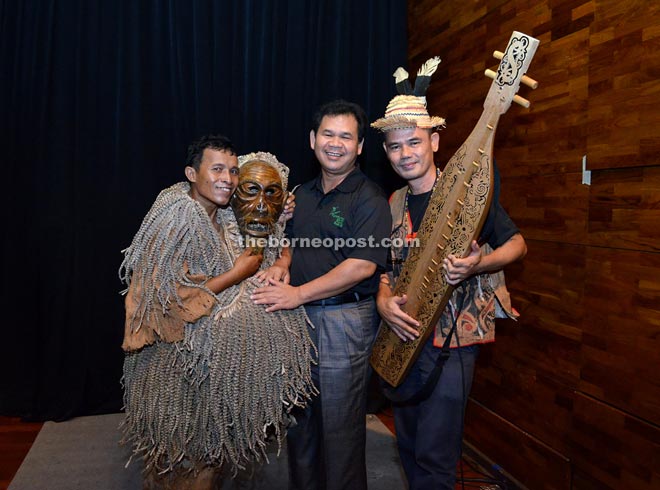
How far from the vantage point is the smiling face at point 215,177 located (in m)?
1.79

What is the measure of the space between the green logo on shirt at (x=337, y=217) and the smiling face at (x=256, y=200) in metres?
0.25

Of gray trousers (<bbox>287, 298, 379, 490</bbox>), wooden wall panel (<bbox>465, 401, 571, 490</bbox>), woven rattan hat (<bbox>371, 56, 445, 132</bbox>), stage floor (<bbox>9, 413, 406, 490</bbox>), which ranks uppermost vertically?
woven rattan hat (<bbox>371, 56, 445, 132</bbox>)

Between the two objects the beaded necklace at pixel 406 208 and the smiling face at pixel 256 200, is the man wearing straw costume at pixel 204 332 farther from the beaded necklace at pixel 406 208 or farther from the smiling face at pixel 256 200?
the beaded necklace at pixel 406 208

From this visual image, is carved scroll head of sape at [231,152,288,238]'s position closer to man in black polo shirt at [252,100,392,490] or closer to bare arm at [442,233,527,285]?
man in black polo shirt at [252,100,392,490]

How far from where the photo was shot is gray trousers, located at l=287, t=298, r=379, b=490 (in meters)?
1.95

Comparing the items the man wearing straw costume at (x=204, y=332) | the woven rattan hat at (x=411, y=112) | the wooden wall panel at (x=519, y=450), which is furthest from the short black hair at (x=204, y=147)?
the wooden wall panel at (x=519, y=450)

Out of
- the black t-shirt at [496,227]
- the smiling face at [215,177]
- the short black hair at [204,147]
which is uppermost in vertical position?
the short black hair at [204,147]

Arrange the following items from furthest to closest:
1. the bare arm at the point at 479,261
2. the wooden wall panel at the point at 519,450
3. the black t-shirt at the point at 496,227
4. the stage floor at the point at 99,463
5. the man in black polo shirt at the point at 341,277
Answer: the stage floor at the point at 99,463, the wooden wall panel at the point at 519,450, the man in black polo shirt at the point at 341,277, the black t-shirt at the point at 496,227, the bare arm at the point at 479,261

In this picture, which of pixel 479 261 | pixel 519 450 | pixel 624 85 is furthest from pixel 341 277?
pixel 519 450

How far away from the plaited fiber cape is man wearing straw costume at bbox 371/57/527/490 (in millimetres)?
448

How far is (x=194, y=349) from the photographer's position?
1718 mm

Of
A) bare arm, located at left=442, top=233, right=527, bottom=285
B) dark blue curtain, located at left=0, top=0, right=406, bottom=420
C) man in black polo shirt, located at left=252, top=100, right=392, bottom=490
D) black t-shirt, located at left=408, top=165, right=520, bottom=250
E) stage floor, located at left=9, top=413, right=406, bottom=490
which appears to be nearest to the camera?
bare arm, located at left=442, top=233, right=527, bottom=285

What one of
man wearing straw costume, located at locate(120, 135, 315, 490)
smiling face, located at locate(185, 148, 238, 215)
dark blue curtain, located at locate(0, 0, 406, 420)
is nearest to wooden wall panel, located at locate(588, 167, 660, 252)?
man wearing straw costume, located at locate(120, 135, 315, 490)

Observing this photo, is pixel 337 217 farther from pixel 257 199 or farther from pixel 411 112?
pixel 411 112
